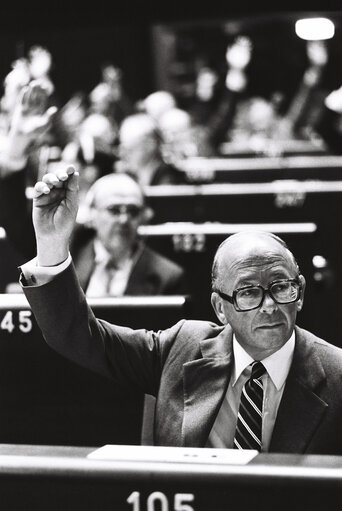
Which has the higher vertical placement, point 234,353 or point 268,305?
point 268,305

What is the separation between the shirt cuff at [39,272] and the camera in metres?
2.29

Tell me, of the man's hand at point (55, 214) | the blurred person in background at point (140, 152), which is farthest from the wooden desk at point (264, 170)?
the man's hand at point (55, 214)

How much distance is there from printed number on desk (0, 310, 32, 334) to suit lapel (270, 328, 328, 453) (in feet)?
2.94

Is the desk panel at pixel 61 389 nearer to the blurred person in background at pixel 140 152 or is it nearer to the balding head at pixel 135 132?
the blurred person in background at pixel 140 152

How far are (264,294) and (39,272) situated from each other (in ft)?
1.69

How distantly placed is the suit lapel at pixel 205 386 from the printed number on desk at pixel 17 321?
0.65 metres

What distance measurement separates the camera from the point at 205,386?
2.33 metres

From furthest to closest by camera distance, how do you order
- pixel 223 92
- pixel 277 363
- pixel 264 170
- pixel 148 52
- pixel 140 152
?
pixel 223 92 < pixel 148 52 < pixel 264 170 < pixel 140 152 < pixel 277 363

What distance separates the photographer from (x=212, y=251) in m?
4.79

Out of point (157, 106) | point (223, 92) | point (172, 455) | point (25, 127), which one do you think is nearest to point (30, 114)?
point (25, 127)

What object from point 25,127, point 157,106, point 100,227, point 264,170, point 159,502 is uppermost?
point 157,106

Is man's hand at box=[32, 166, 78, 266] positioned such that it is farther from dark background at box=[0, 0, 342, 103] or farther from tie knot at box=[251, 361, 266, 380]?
dark background at box=[0, 0, 342, 103]

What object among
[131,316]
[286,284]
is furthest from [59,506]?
[131,316]

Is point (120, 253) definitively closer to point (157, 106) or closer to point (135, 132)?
point (135, 132)
